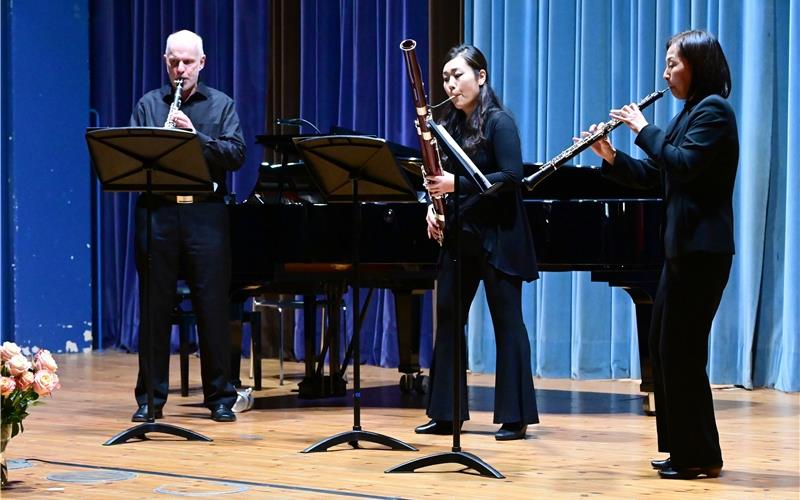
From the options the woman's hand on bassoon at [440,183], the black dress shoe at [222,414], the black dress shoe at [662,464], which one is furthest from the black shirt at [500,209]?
the black dress shoe at [222,414]

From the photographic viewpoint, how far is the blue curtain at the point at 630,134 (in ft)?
20.8

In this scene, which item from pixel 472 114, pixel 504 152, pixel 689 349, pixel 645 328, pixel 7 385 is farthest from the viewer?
pixel 645 328

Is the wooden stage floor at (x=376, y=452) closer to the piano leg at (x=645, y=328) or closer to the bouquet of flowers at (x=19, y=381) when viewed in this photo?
the piano leg at (x=645, y=328)

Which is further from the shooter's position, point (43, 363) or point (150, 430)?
point (150, 430)

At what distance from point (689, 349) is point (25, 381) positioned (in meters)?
2.03

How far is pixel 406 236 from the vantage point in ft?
17.6

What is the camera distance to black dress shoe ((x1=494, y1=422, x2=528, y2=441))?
4559mm

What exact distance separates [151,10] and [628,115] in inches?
232

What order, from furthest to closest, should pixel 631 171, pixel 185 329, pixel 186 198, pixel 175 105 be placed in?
pixel 185 329 < pixel 186 198 < pixel 175 105 < pixel 631 171

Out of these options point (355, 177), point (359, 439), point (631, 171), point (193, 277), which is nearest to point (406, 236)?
point (193, 277)

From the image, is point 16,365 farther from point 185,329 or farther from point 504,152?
point 185,329

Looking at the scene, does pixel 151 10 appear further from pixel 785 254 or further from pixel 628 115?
pixel 628 115

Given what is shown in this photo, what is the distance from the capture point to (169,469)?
12.9ft

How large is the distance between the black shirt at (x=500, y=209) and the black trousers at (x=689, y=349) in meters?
0.89
